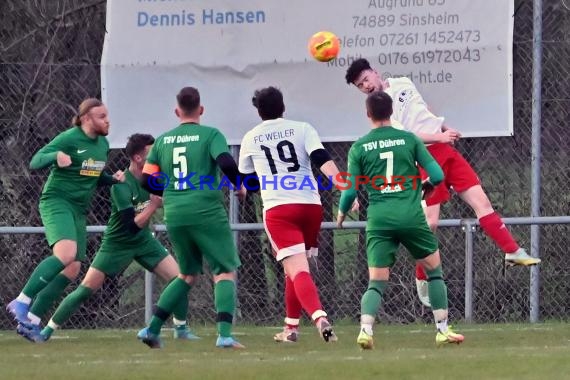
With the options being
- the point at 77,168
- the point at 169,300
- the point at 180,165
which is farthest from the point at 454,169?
the point at 77,168

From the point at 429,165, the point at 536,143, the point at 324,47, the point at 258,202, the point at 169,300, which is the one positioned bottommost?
the point at 169,300

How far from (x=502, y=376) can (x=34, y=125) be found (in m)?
8.12

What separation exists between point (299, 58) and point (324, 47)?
45.4 inches

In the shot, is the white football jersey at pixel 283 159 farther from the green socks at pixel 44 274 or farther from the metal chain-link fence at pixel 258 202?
the metal chain-link fence at pixel 258 202

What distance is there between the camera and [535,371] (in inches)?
291

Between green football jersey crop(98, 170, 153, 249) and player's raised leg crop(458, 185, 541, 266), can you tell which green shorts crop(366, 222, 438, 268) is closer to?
player's raised leg crop(458, 185, 541, 266)

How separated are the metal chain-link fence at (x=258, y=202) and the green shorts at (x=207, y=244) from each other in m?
4.06

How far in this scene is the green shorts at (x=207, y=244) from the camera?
9453mm

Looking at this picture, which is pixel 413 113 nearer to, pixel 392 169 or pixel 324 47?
pixel 324 47

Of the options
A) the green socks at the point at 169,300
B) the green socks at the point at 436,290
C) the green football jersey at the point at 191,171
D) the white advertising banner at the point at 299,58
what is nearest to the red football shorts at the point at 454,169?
the white advertising banner at the point at 299,58

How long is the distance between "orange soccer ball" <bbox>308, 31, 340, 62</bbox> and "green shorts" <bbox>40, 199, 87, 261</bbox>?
2709 mm

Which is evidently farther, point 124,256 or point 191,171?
point 124,256

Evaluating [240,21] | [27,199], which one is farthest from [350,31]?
[27,199]

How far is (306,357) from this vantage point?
857 centimetres
